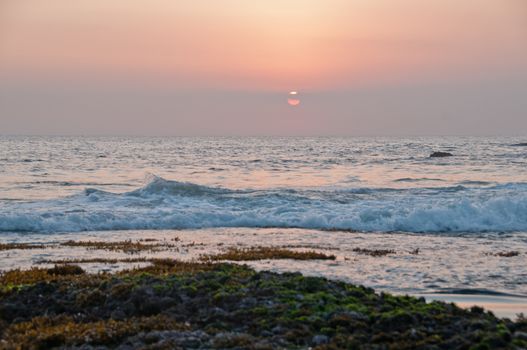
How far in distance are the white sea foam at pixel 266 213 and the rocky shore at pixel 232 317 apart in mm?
19221

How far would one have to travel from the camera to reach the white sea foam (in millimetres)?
32656

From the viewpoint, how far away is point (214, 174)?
213 ft

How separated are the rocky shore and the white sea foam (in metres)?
19.2

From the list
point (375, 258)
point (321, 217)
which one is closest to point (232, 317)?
point (375, 258)

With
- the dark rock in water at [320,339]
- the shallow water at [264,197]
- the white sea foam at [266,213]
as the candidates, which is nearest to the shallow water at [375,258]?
the white sea foam at [266,213]

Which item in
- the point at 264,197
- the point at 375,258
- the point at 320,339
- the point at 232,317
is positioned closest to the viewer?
the point at 320,339

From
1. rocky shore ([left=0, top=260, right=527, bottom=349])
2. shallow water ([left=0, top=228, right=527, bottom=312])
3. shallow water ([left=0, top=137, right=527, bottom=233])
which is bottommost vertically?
shallow water ([left=0, top=137, right=527, bottom=233])

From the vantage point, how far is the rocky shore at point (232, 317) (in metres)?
9.59

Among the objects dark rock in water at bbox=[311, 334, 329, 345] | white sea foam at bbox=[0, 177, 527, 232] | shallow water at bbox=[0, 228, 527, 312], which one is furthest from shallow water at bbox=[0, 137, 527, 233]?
dark rock in water at bbox=[311, 334, 329, 345]

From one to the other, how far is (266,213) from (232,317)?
25612mm

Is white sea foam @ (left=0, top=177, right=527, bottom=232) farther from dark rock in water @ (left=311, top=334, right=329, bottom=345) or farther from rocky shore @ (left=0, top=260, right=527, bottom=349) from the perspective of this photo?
dark rock in water @ (left=311, top=334, right=329, bottom=345)

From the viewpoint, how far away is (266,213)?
36469 mm

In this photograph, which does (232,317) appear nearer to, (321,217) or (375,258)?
(375,258)

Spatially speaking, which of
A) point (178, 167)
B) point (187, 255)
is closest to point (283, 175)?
point (178, 167)
